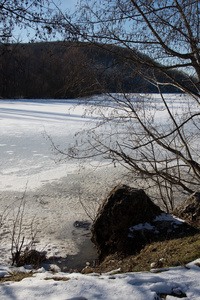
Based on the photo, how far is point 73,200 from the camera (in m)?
5.29

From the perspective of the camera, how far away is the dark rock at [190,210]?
3.47 metres

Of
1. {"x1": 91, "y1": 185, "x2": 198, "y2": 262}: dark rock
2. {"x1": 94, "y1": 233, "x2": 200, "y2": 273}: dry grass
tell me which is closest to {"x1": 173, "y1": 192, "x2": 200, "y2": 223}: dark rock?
{"x1": 91, "y1": 185, "x2": 198, "y2": 262}: dark rock

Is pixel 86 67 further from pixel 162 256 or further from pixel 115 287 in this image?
pixel 115 287

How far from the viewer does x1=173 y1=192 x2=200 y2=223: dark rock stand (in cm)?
347

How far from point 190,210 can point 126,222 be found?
33.5 inches

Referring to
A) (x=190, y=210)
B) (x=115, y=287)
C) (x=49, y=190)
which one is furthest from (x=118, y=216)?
(x=49, y=190)

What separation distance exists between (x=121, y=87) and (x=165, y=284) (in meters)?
3.08

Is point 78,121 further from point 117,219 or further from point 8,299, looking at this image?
point 8,299

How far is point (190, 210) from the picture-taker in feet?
11.7

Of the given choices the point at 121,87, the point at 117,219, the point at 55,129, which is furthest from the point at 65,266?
the point at 55,129

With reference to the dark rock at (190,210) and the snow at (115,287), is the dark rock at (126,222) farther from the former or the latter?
the snow at (115,287)

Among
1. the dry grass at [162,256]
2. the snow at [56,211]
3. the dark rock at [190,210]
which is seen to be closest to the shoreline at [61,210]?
the snow at [56,211]

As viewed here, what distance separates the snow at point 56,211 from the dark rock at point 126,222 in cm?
15

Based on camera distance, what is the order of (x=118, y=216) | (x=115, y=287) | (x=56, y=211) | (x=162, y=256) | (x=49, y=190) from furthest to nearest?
(x=49, y=190)
(x=56, y=211)
(x=118, y=216)
(x=162, y=256)
(x=115, y=287)
